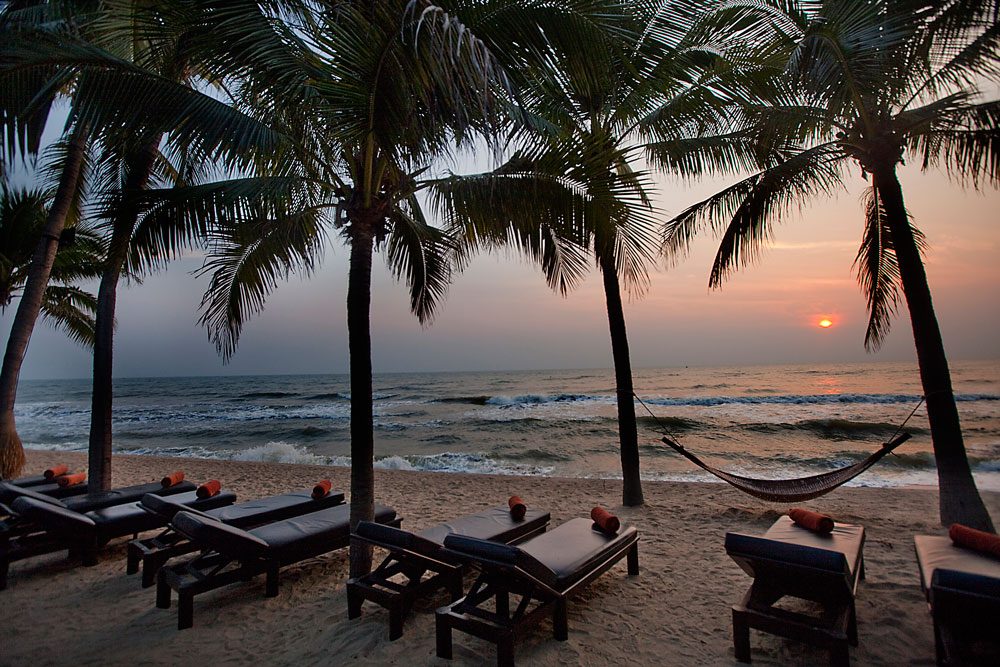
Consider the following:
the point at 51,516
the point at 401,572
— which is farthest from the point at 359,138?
the point at 51,516

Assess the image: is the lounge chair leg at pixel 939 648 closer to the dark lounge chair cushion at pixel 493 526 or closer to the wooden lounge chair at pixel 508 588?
the wooden lounge chair at pixel 508 588

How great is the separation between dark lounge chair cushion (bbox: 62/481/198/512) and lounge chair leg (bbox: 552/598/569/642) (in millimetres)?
4308

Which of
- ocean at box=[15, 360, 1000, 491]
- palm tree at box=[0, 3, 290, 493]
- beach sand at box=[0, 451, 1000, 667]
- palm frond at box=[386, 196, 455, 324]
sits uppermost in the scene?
palm tree at box=[0, 3, 290, 493]

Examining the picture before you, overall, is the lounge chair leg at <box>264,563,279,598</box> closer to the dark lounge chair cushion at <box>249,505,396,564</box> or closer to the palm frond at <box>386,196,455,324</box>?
the dark lounge chair cushion at <box>249,505,396,564</box>

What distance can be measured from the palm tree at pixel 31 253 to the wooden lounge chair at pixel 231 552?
568 cm

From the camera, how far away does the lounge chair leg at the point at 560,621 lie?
275 centimetres

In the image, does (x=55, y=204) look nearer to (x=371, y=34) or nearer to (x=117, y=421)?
(x=371, y=34)

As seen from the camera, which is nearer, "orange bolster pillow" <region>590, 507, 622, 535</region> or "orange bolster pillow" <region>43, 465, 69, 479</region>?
"orange bolster pillow" <region>590, 507, 622, 535</region>

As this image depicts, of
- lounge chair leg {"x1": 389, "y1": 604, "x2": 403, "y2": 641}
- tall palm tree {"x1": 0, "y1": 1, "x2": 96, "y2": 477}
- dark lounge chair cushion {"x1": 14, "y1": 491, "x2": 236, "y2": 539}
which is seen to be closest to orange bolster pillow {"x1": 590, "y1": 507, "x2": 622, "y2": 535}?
lounge chair leg {"x1": 389, "y1": 604, "x2": 403, "y2": 641}

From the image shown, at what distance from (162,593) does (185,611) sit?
1.48 ft

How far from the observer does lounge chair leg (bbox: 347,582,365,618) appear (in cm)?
308

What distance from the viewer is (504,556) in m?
2.54

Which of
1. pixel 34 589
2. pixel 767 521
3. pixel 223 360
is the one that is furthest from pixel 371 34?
pixel 767 521

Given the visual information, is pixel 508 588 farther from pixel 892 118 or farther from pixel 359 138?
pixel 892 118
